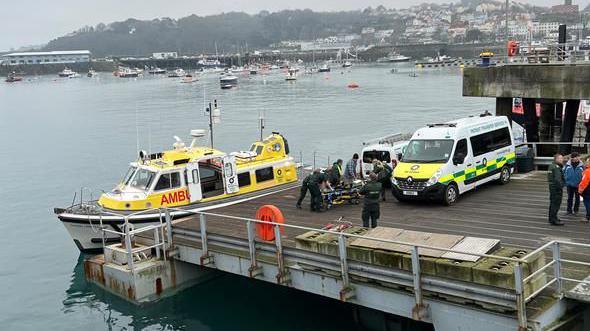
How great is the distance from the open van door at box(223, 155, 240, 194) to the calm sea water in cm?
402

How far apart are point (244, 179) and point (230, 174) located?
777 millimetres

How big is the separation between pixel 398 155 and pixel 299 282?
1095cm

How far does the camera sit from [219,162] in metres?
22.9

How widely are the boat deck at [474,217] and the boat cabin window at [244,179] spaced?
1.29 meters

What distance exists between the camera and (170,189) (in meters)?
21.8

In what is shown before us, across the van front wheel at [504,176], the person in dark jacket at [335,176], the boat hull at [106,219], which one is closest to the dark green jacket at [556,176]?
the van front wheel at [504,176]

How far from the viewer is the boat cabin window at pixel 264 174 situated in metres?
23.8

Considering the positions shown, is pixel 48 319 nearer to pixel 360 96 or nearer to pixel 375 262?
pixel 375 262

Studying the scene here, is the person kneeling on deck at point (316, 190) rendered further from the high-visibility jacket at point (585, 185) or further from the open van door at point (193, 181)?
the high-visibility jacket at point (585, 185)

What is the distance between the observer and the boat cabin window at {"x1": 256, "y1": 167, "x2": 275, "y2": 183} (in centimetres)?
2375

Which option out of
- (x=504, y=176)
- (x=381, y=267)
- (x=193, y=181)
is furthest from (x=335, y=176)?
(x=381, y=267)

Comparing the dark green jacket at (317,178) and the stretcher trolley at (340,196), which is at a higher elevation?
the dark green jacket at (317,178)

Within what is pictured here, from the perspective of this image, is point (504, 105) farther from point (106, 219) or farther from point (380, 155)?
point (106, 219)

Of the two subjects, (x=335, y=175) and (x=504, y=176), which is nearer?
(x=504, y=176)
